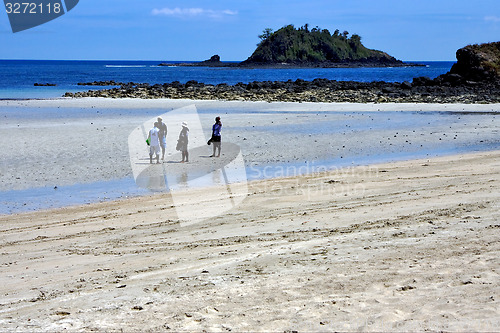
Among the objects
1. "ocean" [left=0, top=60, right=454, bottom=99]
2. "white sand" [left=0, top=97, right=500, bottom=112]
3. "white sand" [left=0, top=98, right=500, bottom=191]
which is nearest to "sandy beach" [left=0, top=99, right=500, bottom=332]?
"white sand" [left=0, top=98, right=500, bottom=191]

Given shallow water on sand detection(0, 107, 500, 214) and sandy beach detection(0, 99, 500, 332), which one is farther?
shallow water on sand detection(0, 107, 500, 214)

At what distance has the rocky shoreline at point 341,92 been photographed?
42.7 metres

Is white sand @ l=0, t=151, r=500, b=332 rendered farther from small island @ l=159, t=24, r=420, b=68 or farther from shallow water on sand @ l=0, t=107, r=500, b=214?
small island @ l=159, t=24, r=420, b=68

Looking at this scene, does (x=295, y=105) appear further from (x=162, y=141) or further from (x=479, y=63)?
(x=479, y=63)

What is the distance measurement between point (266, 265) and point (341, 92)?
43.1 metres

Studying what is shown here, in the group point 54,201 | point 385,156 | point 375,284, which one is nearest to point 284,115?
point 385,156

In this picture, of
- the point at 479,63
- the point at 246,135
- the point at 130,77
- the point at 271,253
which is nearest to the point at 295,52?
the point at 130,77

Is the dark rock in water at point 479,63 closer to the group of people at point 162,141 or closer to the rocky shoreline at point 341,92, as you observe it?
the rocky shoreline at point 341,92

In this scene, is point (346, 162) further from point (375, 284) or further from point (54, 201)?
point (375, 284)

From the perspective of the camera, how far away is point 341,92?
48.6m

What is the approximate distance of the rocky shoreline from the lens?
42.7 metres

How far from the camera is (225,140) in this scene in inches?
822

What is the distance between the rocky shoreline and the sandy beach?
2713cm

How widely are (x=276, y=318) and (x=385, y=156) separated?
12.7 metres
